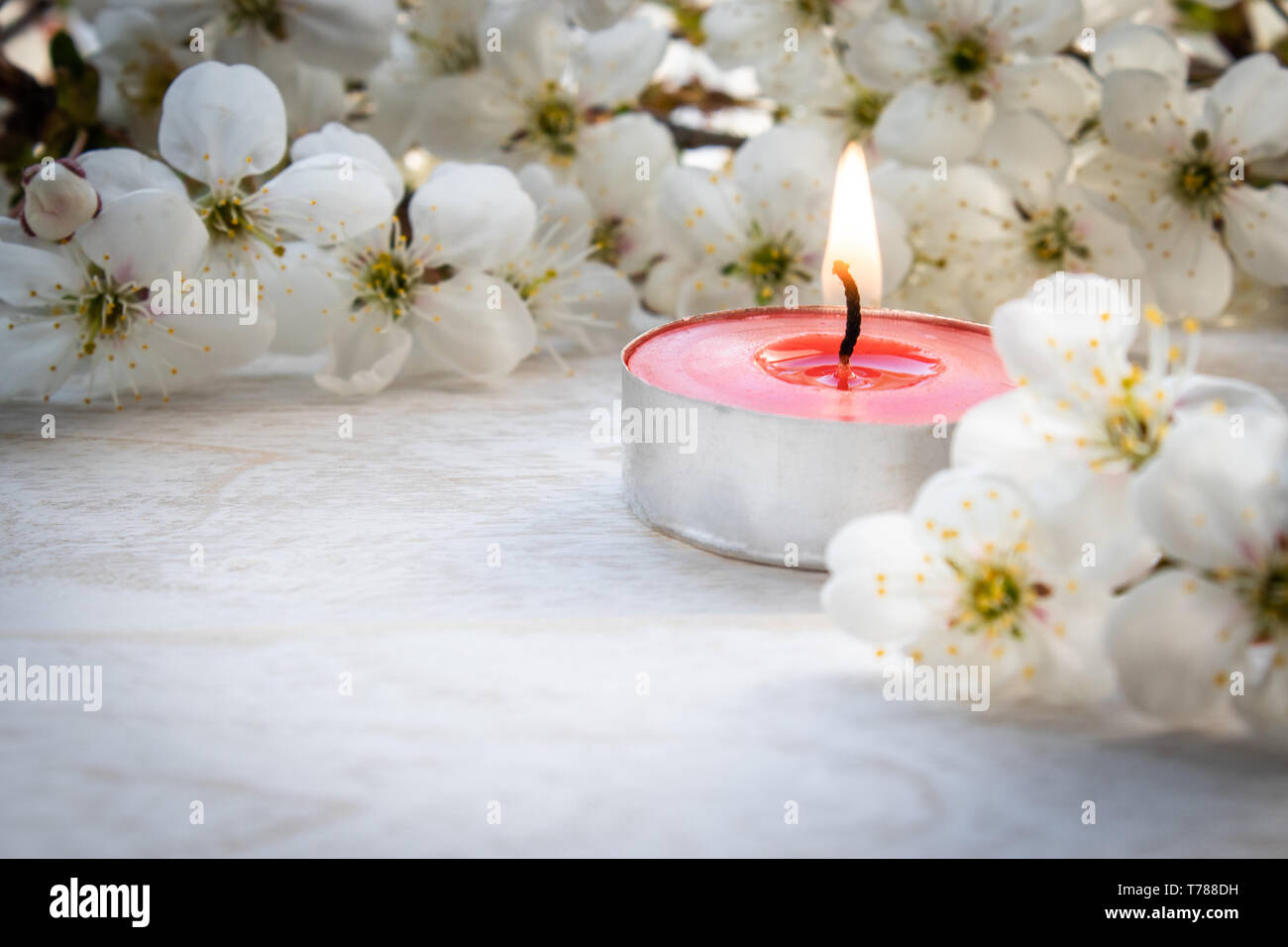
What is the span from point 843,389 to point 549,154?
1.42ft

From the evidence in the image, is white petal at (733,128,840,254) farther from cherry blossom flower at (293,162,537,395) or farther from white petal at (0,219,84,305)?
white petal at (0,219,84,305)

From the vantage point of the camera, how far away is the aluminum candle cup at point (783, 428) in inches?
22.2

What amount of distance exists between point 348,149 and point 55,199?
0.16m

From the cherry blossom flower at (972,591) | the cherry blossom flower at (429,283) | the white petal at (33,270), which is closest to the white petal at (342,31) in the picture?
the cherry blossom flower at (429,283)

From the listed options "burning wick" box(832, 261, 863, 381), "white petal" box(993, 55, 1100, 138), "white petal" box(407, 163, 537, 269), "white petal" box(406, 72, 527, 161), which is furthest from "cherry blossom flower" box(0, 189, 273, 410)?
"white petal" box(993, 55, 1100, 138)

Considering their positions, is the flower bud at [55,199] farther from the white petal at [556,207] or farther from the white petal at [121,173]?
the white petal at [556,207]

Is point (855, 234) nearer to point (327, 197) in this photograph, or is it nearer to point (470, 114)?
point (327, 197)

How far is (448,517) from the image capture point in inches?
26.1

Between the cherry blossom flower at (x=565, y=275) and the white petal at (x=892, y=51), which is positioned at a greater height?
the white petal at (x=892, y=51)

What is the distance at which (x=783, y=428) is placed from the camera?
56 cm

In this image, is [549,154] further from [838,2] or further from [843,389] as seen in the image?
[843,389]

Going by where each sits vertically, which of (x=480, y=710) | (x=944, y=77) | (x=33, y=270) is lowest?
(x=480, y=710)

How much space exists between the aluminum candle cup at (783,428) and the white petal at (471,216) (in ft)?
0.56

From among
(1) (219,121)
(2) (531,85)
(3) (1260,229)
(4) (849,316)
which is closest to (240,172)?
(1) (219,121)
